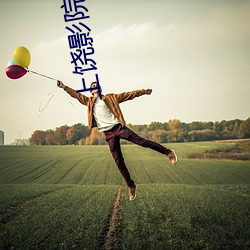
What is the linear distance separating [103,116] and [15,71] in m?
2.45

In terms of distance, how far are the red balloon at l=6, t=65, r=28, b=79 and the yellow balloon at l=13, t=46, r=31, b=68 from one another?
10cm

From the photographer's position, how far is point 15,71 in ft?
22.4

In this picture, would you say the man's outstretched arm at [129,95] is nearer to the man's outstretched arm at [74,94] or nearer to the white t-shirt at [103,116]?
the white t-shirt at [103,116]

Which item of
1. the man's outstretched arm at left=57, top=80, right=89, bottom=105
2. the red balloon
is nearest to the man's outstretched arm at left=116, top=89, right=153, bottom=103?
the man's outstretched arm at left=57, top=80, right=89, bottom=105

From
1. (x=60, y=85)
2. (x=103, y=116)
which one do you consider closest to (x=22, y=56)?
(x=60, y=85)

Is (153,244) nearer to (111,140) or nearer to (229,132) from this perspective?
(111,140)

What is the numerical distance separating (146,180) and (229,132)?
80.7 feet

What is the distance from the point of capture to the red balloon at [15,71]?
680 centimetres

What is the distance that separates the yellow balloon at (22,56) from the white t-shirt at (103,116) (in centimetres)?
206

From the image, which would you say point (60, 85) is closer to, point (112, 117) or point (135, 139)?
point (112, 117)

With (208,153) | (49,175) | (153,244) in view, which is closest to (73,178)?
(49,175)

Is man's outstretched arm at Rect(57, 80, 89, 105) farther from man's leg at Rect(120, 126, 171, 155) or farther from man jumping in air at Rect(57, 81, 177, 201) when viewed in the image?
man's leg at Rect(120, 126, 171, 155)

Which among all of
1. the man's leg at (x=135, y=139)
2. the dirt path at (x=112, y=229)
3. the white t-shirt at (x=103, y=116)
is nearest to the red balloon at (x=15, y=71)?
the white t-shirt at (x=103, y=116)

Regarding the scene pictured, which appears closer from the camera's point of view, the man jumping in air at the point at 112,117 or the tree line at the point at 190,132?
the man jumping in air at the point at 112,117
